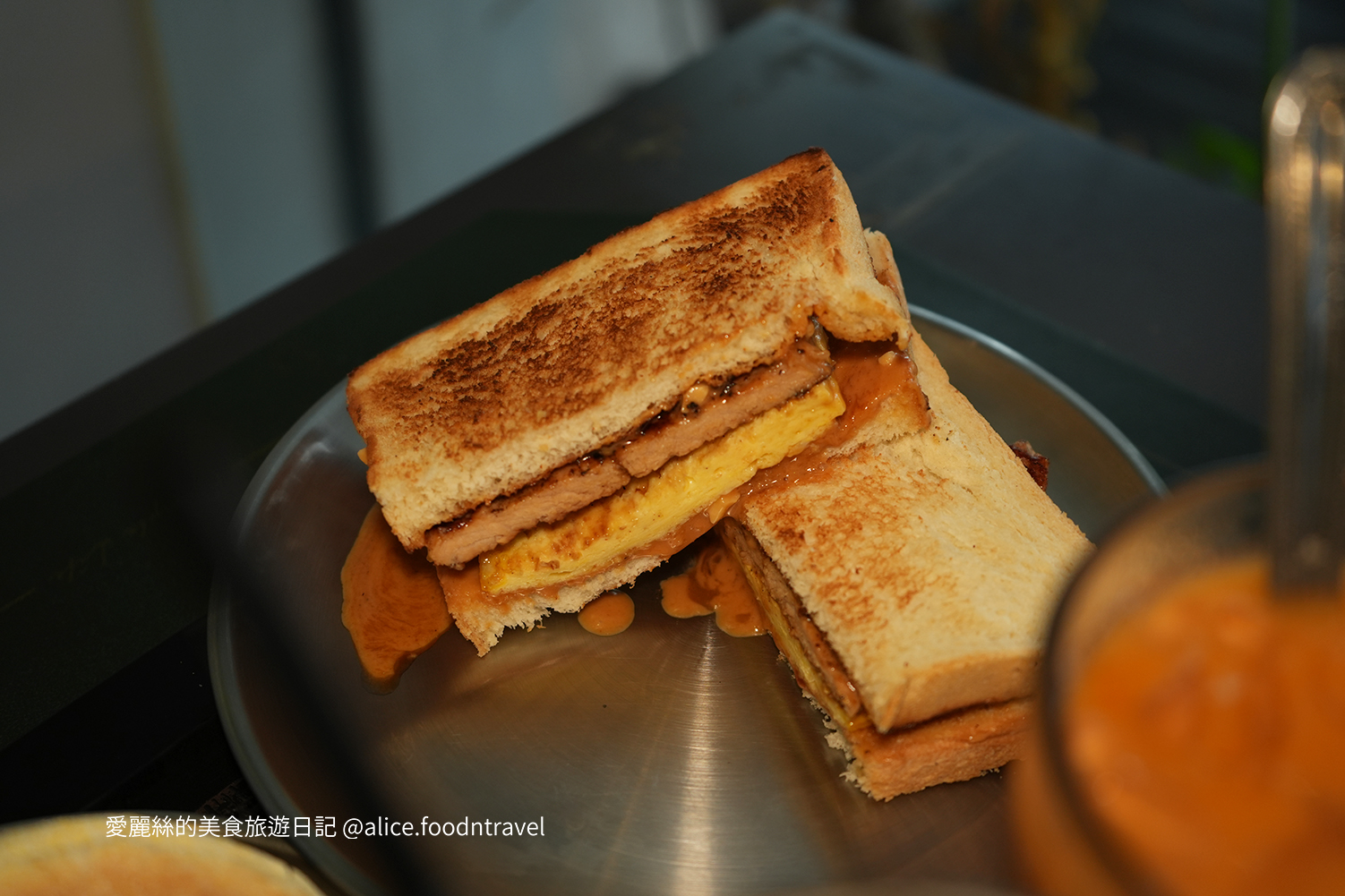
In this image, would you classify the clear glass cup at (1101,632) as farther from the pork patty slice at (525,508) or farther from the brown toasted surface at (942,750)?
the pork patty slice at (525,508)

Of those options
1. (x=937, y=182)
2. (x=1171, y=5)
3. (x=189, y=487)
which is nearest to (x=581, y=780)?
(x=189, y=487)

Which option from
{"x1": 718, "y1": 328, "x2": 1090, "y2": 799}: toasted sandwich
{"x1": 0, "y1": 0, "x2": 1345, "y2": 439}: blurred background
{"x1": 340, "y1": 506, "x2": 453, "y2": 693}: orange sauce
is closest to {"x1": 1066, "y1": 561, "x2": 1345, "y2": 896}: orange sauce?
{"x1": 718, "y1": 328, "x2": 1090, "y2": 799}: toasted sandwich

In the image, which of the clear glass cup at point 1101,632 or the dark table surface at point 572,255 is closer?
the clear glass cup at point 1101,632

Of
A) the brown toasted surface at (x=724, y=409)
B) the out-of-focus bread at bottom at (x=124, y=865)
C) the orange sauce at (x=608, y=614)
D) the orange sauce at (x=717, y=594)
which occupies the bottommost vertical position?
the orange sauce at (x=717, y=594)

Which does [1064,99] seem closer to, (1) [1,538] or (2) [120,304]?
(2) [120,304]

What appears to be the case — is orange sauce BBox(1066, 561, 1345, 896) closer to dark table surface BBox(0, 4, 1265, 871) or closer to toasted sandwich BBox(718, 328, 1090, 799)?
toasted sandwich BBox(718, 328, 1090, 799)

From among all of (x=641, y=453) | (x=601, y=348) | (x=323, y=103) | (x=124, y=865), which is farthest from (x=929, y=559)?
(x=323, y=103)

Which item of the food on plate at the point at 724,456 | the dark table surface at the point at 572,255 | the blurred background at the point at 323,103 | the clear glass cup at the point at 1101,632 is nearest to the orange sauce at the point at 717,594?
the food on plate at the point at 724,456

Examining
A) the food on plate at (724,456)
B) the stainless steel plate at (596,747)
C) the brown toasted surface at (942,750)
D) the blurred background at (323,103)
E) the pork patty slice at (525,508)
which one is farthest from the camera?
the blurred background at (323,103)
